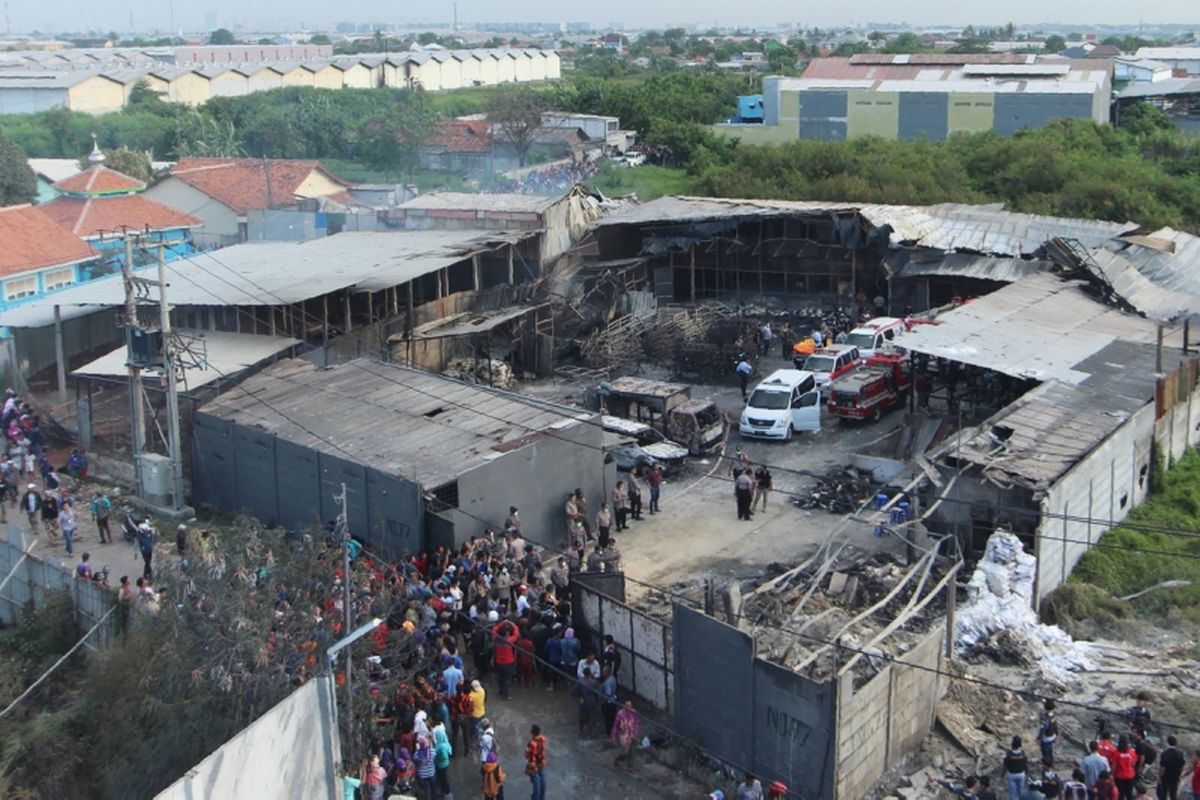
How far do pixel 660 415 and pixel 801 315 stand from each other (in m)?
9.60

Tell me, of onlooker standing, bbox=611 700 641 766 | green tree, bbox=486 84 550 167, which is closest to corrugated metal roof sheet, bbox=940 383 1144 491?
onlooker standing, bbox=611 700 641 766

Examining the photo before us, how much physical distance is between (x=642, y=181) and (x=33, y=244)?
2689 cm

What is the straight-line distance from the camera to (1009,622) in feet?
57.9

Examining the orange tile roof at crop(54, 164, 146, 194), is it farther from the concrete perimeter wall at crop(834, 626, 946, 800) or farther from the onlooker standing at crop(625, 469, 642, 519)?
the concrete perimeter wall at crop(834, 626, 946, 800)

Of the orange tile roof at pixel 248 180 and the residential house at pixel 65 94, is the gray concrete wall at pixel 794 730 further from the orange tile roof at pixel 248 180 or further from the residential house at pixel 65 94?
the residential house at pixel 65 94

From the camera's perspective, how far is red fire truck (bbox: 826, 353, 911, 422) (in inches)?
1072

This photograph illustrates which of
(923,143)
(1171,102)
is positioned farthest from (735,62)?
(923,143)

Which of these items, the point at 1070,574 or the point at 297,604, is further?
the point at 1070,574

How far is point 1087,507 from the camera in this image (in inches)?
810

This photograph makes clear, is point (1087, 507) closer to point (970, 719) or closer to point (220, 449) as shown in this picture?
point (970, 719)

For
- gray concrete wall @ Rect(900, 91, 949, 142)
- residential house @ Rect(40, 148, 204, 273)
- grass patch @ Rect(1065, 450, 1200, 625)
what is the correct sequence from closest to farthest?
grass patch @ Rect(1065, 450, 1200, 625), residential house @ Rect(40, 148, 204, 273), gray concrete wall @ Rect(900, 91, 949, 142)

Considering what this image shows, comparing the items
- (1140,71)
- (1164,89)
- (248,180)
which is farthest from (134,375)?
(1140,71)

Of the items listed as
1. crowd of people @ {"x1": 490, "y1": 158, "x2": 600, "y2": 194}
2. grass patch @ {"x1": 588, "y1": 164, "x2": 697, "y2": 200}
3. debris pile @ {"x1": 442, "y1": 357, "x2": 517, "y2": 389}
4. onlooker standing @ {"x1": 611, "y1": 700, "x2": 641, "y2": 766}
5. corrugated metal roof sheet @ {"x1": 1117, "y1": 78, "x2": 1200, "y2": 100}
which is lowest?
onlooker standing @ {"x1": 611, "y1": 700, "x2": 641, "y2": 766}

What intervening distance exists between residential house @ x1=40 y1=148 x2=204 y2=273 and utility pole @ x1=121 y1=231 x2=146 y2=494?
75.8 ft
